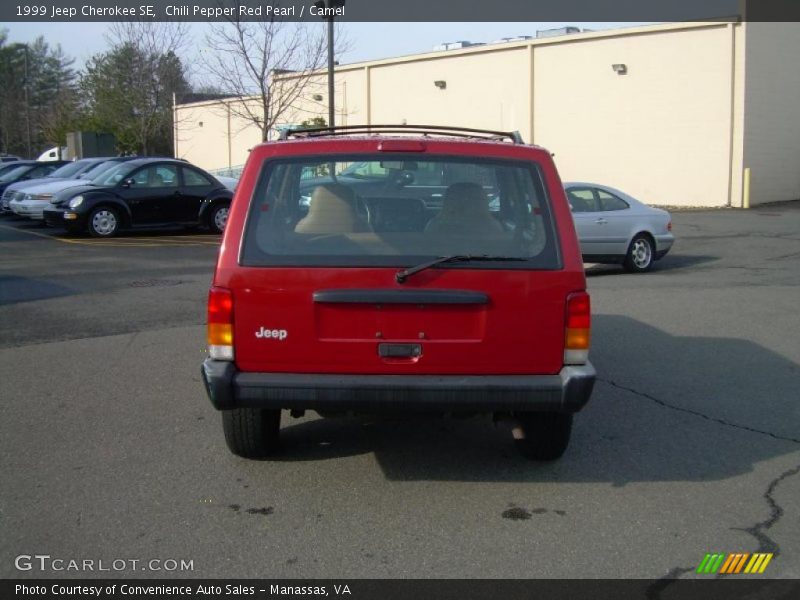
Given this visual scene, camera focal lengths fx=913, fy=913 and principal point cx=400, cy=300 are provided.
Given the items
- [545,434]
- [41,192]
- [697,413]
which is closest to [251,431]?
[545,434]

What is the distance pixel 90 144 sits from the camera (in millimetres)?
38906

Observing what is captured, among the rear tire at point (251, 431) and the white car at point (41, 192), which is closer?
the rear tire at point (251, 431)

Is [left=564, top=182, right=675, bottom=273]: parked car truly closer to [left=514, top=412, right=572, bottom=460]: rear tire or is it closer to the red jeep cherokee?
[left=514, top=412, right=572, bottom=460]: rear tire

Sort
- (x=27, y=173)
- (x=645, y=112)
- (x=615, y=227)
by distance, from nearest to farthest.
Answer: (x=615, y=227) < (x=27, y=173) < (x=645, y=112)

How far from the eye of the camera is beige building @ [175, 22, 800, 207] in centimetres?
2944

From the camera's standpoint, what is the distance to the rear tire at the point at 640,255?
15.1 metres

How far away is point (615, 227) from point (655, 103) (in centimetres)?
1786

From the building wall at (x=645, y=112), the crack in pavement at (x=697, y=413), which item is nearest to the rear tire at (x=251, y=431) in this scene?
the crack in pavement at (x=697, y=413)

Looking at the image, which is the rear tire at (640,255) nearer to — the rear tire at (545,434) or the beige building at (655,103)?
the rear tire at (545,434)

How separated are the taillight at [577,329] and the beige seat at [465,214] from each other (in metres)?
0.58

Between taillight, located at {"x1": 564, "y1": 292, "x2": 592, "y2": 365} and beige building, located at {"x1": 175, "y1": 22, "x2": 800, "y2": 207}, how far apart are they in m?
26.8

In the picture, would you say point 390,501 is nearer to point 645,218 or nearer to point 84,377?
point 84,377

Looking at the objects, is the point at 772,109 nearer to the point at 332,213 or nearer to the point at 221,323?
the point at 332,213

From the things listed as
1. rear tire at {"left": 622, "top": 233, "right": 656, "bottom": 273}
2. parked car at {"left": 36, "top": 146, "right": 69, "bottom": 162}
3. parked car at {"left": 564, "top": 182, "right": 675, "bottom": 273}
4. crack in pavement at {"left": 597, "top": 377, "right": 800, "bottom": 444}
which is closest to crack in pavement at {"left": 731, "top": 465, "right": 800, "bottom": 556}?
crack in pavement at {"left": 597, "top": 377, "right": 800, "bottom": 444}
